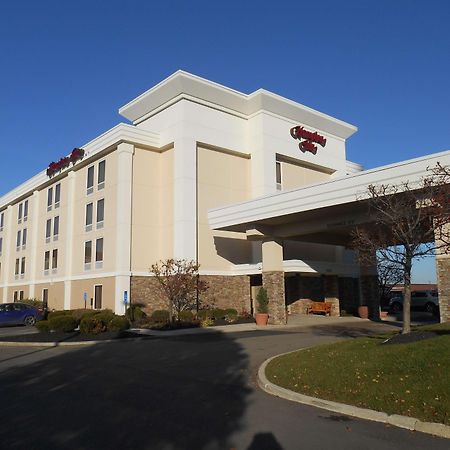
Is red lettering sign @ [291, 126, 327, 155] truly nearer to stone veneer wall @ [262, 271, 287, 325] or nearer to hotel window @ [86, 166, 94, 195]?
stone veneer wall @ [262, 271, 287, 325]

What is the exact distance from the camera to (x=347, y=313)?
38875mm

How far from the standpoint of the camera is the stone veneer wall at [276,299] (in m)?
29.2

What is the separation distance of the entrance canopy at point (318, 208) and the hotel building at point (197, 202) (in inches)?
6.6

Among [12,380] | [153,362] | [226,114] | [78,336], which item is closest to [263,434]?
[12,380]

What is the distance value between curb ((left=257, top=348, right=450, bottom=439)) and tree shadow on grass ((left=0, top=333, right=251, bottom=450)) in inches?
28.0

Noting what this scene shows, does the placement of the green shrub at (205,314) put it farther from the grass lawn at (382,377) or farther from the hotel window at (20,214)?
the hotel window at (20,214)

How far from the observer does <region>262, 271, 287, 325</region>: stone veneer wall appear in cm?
2922

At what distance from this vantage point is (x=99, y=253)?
35.3 metres

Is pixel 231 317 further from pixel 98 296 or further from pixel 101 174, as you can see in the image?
pixel 101 174

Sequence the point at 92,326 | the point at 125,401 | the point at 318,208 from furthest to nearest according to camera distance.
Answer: the point at 318,208, the point at 92,326, the point at 125,401

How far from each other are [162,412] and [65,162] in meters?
35.9

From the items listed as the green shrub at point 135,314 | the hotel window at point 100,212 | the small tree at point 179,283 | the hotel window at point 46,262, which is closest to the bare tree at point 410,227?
the small tree at point 179,283

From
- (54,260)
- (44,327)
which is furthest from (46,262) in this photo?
(44,327)

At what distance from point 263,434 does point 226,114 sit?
31.9 m
